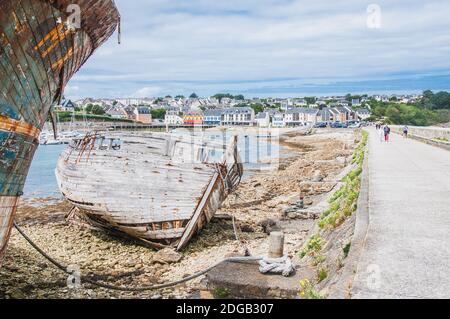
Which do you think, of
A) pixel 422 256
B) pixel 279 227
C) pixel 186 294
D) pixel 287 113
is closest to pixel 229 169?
pixel 279 227

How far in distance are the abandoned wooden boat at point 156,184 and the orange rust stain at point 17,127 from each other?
437 cm

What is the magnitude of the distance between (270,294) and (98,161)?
25.5 ft

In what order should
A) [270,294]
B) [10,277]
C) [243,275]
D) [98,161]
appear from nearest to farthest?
[270,294]
[243,275]
[10,277]
[98,161]

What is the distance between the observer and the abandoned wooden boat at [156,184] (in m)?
11.3

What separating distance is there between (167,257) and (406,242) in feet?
20.3

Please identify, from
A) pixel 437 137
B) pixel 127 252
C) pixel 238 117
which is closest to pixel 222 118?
pixel 238 117

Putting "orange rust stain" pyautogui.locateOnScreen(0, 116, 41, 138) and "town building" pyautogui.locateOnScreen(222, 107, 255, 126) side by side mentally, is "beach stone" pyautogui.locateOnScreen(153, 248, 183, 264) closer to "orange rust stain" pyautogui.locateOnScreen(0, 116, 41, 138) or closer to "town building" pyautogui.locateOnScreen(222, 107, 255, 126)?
"orange rust stain" pyautogui.locateOnScreen(0, 116, 41, 138)

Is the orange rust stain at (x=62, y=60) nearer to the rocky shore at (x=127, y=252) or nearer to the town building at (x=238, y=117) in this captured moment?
the rocky shore at (x=127, y=252)

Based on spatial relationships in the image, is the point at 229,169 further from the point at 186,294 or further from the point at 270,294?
the point at 270,294

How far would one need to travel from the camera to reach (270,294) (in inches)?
219

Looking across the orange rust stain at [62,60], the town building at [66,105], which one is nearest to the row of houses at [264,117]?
the town building at [66,105]

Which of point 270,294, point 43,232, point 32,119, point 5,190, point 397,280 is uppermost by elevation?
point 32,119

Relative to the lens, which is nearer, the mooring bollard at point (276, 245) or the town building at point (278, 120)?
the mooring bollard at point (276, 245)
